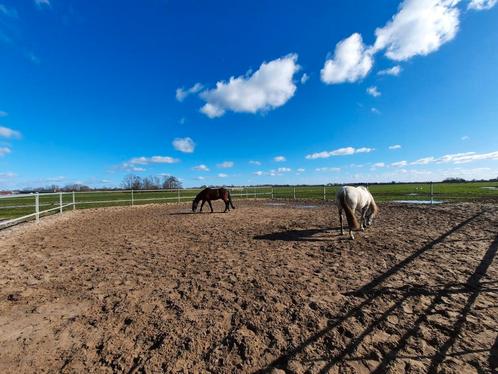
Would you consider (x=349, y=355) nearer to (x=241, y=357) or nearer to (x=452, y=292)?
(x=241, y=357)

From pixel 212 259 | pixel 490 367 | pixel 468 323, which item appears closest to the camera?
pixel 490 367

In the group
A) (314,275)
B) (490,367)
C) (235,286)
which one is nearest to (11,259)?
(235,286)

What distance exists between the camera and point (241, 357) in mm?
2244

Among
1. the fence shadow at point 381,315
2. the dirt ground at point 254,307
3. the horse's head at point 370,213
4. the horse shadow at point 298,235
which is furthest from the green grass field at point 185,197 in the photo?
the fence shadow at point 381,315

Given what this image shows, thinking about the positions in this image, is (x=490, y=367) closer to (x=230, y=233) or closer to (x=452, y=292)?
(x=452, y=292)

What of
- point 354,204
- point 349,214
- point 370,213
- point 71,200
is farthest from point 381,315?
point 71,200

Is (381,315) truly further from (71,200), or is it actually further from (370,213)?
(71,200)

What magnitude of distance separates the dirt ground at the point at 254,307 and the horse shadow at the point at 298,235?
0.51m

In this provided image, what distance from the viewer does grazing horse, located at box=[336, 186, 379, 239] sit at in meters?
6.40

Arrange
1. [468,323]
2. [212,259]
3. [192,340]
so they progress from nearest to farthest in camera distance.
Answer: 1. [192,340]
2. [468,323]
3. [212,259]

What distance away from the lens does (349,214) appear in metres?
6.46

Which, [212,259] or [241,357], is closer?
[241,357]

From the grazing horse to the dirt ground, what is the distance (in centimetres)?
68

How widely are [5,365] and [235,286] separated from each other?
240cm
